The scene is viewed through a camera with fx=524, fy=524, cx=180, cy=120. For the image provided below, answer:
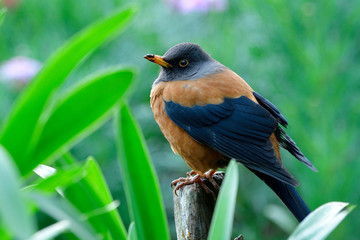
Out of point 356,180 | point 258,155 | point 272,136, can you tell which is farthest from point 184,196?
point 356,180

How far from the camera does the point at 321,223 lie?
0.97m

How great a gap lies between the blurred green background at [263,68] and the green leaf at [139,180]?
191 cm

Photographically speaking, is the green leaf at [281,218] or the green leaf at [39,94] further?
the green leaf at [281,218]

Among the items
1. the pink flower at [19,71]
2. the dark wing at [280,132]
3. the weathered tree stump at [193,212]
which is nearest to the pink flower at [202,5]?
the pink flower at [19,71]

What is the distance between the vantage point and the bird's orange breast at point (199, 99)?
59.5 inches

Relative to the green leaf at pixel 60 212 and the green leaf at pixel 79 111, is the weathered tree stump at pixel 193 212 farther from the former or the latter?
the green leaf at pixel 60 212

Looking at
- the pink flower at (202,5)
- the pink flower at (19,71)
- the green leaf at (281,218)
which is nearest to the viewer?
the green leaf at (281,218)

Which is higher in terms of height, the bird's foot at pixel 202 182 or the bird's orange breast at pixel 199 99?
the bird's orange breast at pixel 199 99

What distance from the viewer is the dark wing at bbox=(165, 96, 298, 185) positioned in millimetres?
1422

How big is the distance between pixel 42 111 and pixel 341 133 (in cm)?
227

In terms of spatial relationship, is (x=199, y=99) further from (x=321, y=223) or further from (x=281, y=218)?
(x=281, y=218)

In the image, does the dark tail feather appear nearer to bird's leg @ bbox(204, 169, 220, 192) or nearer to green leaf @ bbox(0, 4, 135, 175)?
bird's leg @ bbox(204, 169, 220, 192)

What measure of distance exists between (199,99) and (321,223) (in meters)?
0.65

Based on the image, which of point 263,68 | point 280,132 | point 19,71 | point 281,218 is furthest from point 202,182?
point 19,71
